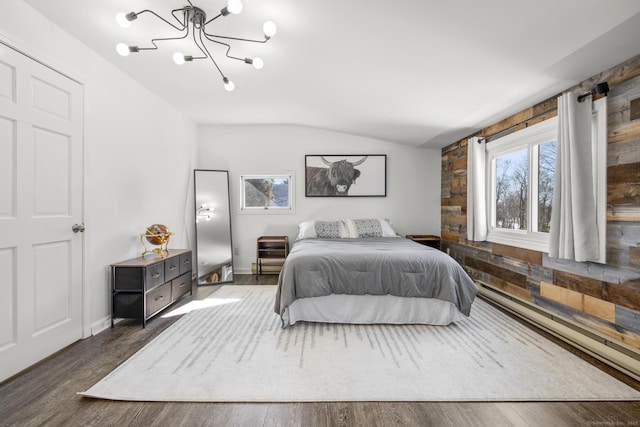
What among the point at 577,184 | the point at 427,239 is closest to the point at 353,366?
the point at 577,184

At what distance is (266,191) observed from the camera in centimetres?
515

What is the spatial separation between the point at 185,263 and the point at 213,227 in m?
1.21

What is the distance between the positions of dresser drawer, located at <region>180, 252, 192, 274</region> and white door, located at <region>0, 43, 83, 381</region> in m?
1.04

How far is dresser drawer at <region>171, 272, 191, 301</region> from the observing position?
3.26m

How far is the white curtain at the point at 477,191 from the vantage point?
3738mm

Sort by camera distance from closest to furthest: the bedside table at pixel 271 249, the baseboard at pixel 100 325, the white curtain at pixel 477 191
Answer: the baseboard at pixel 100 325, the white curtain at pixel 477 191, the bedside table at pixel 271 249

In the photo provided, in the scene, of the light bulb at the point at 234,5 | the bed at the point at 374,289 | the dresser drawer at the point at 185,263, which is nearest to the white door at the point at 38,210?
the dresser drawer at the point at 185,263

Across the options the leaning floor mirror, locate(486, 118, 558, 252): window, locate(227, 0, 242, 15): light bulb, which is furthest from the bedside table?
locate(227, 0, 242, 15): light bulb

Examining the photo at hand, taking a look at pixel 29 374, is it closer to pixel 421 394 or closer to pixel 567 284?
pixel 421 394

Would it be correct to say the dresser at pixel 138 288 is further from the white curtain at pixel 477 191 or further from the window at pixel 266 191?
the white curtain at pixel 477 191

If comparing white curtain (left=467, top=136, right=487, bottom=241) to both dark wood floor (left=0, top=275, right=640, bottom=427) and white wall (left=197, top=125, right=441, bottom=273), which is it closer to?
white wall (left=197, top=125, right=441, bottom=273)

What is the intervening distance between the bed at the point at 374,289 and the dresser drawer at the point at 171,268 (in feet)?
4.09

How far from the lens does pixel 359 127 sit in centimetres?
461

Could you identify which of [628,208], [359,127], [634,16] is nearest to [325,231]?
[359,127]
